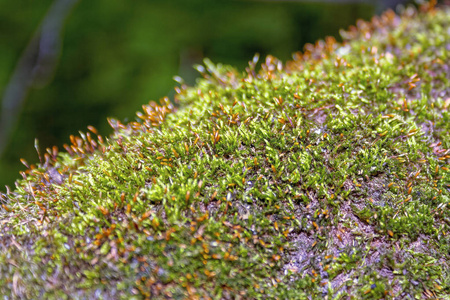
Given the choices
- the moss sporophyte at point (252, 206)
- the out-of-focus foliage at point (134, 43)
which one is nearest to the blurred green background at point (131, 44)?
the out-of-focus foliage at point (134, 43)

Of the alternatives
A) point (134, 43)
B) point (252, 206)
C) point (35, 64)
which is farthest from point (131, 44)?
point (252, 206)

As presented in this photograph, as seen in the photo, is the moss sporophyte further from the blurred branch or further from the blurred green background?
the blurred branch

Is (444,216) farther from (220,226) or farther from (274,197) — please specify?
(220,226)

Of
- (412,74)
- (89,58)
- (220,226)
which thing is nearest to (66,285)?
(220,226)

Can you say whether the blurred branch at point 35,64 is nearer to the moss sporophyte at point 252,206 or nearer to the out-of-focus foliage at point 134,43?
the out-of-focus foliage at point 134,43

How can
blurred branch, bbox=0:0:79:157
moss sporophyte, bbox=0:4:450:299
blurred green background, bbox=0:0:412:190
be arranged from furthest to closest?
blurred green background, bbox=0:0:412:190, blurred branch, bbox=0:0:79:157, moss sporophyte, bbox=0:4:450:299

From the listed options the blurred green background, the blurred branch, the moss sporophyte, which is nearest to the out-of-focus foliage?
the blurred green background
